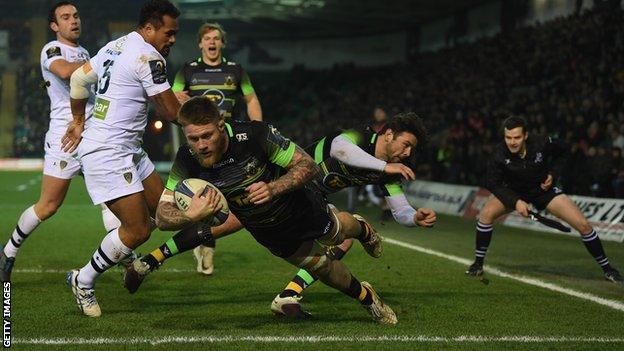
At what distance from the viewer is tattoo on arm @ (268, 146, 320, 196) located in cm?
682

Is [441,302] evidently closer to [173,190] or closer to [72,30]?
[173,190]

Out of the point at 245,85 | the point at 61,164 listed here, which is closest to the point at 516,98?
the point at 245,85

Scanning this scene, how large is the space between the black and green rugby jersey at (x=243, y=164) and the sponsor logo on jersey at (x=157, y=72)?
0.90 m

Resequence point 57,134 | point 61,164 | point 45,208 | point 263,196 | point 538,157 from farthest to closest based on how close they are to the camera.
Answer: point 538,157 → point 57,134 → point 45,208 → point 61,164 → point 263,196

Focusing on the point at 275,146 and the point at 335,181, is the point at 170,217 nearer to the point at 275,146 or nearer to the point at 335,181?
the point at 275,146

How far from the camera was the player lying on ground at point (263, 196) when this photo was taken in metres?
6.64

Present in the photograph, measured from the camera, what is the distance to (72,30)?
9.73 m

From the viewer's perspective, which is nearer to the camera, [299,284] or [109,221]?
[299,284]

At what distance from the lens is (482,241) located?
1192 centimetres

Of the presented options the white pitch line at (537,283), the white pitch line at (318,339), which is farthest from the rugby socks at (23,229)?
the white pitch line at (537,283)

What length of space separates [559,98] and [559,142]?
14933 mm

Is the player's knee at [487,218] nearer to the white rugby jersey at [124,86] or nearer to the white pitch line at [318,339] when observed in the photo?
the white pitch line at [318,339]

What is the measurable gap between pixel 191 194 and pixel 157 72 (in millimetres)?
1574

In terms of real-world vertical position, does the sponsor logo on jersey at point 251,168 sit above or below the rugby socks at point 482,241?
above
